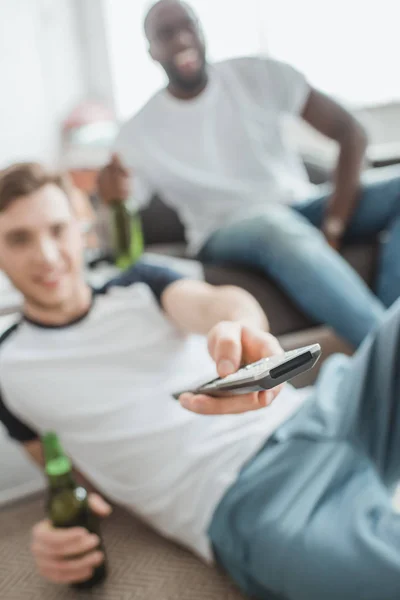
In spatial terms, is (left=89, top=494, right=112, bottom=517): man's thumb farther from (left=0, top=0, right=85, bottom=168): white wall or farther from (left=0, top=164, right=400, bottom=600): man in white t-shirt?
(left=0, top=0, right=85, bottom=168): white wall

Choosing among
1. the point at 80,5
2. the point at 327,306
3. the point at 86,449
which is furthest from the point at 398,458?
the point at 80,5

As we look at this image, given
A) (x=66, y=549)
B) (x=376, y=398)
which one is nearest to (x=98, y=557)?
(x=66, y=549)

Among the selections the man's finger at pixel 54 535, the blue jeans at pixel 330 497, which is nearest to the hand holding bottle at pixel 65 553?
the man's finger at pixel 54 535

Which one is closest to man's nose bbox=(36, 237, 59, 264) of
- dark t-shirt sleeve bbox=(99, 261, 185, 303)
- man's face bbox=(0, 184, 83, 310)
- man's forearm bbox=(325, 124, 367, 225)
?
man's face bbox=(0, 184, 83, 310)

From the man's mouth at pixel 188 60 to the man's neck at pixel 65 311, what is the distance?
0.18 meters

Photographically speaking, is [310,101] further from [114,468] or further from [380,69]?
[114,468]

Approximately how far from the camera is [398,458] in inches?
17.5

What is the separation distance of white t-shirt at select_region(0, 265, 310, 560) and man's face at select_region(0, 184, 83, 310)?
0.05 meters

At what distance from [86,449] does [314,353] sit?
34 cm

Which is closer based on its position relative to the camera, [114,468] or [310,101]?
[310,101]

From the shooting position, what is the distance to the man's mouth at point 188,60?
0.32m

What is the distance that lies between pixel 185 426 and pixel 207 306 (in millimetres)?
170

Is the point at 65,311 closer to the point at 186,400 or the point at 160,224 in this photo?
the point at 160,224

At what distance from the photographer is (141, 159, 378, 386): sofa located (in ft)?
1.22
